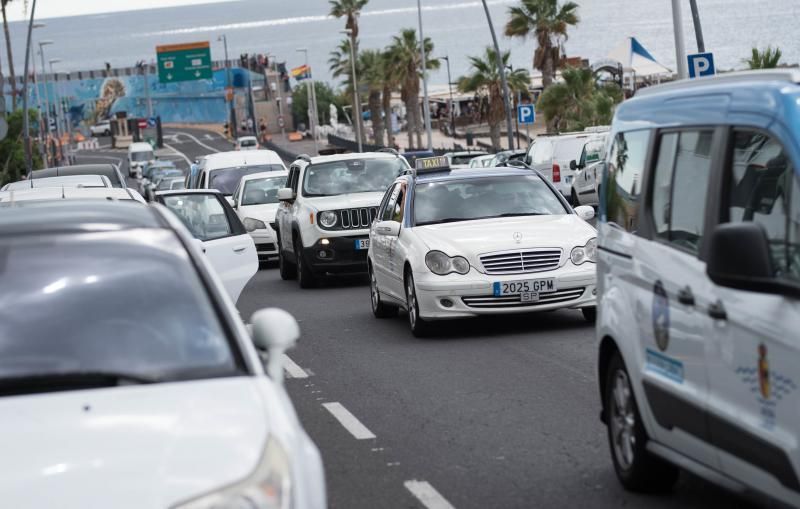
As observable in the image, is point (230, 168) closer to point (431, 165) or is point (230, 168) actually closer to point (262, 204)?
point (262, 204)

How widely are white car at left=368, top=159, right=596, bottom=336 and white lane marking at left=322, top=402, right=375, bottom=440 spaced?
3.51 meters

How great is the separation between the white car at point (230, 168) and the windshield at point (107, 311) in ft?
80.8

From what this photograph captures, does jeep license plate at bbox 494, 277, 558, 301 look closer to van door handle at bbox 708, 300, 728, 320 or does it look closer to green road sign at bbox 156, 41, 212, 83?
van door handle at bbox 708, 300, 728, 320

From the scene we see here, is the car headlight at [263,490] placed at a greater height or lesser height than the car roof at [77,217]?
lesser

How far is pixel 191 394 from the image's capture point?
15.6ft

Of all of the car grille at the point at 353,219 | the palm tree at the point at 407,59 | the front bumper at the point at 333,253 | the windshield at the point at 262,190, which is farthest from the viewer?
the palm tree at the point at 407,59

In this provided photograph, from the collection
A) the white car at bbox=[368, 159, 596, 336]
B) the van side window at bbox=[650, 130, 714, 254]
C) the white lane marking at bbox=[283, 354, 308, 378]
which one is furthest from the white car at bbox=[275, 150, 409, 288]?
the van side window at bbox=[650, 130, 714, 254]

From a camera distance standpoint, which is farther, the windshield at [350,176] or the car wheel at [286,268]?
the car wheel at [286,268]

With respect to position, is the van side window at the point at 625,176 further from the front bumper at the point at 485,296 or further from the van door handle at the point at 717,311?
the front bumper at the point at 485,296

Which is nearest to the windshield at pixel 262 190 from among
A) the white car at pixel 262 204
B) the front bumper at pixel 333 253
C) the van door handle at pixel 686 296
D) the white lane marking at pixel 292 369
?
the white car at pixel 262 204

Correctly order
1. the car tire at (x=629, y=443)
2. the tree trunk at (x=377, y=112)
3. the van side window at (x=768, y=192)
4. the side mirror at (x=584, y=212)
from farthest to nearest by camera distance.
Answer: the tree trunk at (x=377, y=112)
the side mirror at (x=584, y=212)
the car tire at (x=629, y=443)
the van side window at (x=768, y=192)

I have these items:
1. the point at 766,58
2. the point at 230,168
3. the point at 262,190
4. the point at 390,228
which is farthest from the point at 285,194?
the point at 766,58

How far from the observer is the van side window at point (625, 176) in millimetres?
7016

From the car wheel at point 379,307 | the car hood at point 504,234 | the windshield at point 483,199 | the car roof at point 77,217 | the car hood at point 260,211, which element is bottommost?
the car hood at point 260,211
